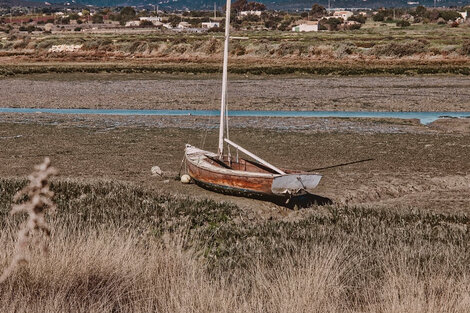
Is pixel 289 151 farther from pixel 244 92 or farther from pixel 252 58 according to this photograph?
pixel 252 58

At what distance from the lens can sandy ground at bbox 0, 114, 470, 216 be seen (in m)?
18.1

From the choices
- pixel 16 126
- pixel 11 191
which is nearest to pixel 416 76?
pixel 16 126

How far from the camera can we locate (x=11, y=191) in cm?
1611

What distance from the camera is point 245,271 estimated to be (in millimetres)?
10094

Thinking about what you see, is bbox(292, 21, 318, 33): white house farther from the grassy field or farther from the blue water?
the blue water

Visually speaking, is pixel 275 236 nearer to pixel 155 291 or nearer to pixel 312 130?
pixel 155 291

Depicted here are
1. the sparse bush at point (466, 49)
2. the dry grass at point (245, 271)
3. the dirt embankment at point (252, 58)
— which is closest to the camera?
the dry grass at point (245, 271)

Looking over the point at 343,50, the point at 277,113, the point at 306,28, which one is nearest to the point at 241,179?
the point at 277,113

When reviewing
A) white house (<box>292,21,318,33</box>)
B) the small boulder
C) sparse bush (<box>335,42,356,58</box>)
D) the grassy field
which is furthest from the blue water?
white house (<box>292,21,318,33</box>)

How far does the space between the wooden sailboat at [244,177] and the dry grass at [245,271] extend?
2145mm

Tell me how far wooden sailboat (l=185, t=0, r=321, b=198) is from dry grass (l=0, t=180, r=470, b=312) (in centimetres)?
215

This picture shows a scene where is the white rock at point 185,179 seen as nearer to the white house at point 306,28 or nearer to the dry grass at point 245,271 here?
the dry grass at point 245,271

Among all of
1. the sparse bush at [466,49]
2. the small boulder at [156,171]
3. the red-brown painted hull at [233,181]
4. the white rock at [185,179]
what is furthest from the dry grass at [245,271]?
the sparse bush at [466,49]

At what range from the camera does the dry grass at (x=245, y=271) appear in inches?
336
